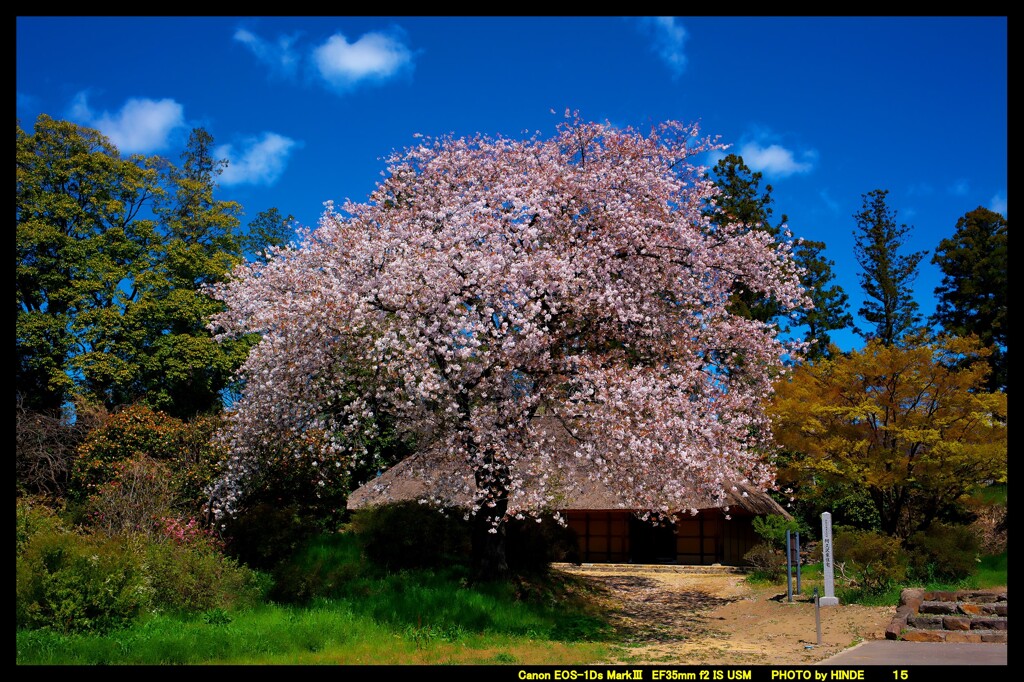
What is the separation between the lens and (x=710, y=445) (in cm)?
1816

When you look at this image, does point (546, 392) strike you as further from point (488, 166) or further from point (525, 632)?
point (488, 166)

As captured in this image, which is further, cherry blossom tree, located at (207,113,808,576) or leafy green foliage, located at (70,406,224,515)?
leafy green foliage, located at (70,406,224,515)

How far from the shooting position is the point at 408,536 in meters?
20.1

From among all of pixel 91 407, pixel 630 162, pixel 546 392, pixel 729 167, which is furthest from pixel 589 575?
pixel 729 167

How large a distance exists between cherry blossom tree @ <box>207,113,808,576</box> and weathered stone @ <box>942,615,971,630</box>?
4503mm

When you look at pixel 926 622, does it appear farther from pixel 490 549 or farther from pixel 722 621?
pixel 490 549

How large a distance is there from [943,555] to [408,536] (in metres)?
13.3

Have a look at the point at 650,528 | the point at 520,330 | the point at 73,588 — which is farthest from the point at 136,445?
the point at 650,528

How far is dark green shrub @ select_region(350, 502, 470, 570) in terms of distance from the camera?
20109 mm

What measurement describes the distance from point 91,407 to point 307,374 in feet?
46.7

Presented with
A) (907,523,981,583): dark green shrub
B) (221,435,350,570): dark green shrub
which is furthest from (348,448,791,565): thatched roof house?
(907,523,981,583): dark green shrub

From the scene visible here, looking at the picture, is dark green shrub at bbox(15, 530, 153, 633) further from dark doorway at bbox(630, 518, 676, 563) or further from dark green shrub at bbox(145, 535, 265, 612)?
dark doorway at bbox(630, 518, 676, 563)
